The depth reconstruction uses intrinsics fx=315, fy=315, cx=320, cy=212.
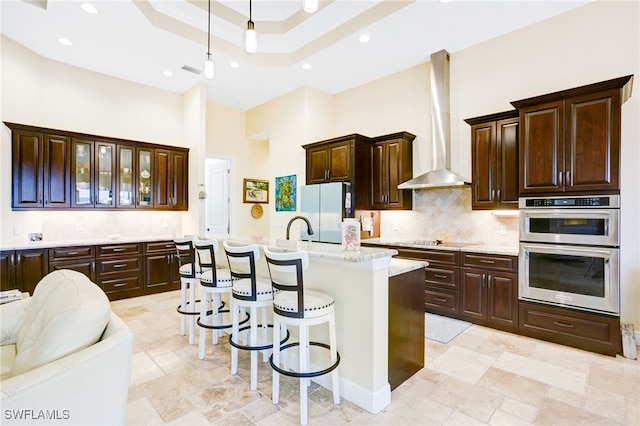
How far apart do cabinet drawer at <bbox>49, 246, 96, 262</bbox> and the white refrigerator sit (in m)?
3.26

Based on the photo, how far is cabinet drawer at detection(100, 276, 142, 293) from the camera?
4.79 meters

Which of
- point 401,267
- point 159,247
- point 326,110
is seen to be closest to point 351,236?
point 401,267

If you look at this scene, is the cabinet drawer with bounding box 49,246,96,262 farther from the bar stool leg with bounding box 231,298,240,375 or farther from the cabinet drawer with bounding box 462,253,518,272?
the cabinet drawer with bounding box 462,253,518,272

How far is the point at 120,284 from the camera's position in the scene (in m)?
4.92

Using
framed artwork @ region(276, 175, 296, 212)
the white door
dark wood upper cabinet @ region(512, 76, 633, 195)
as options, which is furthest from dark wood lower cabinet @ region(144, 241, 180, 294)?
dark wood upper cabinet @ region(512, 76, 633, 195)

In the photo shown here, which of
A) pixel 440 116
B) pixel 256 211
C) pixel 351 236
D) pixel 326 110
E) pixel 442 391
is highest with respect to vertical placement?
pixel 326 110

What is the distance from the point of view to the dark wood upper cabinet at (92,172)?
4285 millimetres

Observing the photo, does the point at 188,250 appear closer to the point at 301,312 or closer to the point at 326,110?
the point at 301,312

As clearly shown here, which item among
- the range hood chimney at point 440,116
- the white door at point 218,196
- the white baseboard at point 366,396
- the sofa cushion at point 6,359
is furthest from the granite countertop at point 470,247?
the sofa cushion at point 6,359

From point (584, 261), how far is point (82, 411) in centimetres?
405

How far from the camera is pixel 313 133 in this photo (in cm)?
588

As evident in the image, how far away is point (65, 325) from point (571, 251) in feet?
13.3

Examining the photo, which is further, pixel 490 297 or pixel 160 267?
pixel 160 267

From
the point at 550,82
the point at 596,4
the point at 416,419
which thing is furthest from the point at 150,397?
the point at 596,4
